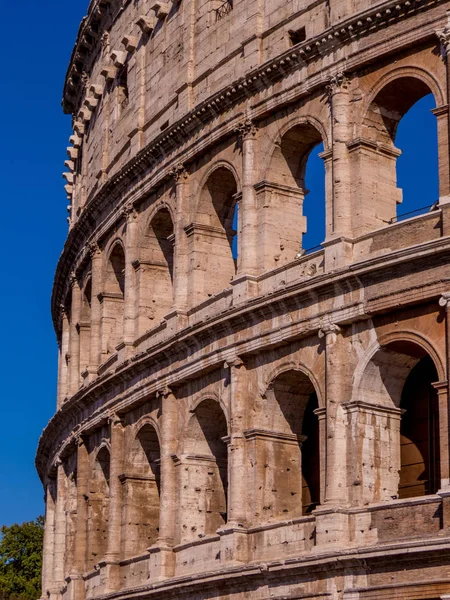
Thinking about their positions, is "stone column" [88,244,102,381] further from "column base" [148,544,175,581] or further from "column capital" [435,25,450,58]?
"column capital" [435,25,450,58]

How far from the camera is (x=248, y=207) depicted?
29188mm

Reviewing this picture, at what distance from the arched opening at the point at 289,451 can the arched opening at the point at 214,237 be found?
391 centimetres

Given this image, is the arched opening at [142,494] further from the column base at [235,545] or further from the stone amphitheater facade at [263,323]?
the column base at [235,545]

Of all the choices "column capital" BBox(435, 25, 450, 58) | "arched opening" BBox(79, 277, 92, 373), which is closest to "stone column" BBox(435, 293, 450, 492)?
"column capital" BBox(435, 25, 450, 58)

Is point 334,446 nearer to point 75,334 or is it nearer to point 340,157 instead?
point 340,157

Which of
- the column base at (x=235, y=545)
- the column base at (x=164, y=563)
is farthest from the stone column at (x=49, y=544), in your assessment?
the column base at (x=235, y=545)

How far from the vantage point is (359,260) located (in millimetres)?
25922

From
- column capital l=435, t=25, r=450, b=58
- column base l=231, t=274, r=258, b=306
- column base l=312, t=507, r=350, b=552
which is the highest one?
column capital l=435, t=25, r=450, b=58

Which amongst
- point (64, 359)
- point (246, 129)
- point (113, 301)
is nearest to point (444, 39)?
point (246, 129)

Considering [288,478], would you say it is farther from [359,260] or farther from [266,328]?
[359,260]

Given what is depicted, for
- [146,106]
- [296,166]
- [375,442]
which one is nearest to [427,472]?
[375,442]

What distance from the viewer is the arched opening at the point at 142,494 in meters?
32.3

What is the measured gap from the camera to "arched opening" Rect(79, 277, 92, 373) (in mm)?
38844

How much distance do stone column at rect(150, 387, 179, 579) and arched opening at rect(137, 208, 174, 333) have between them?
10.6 ft
